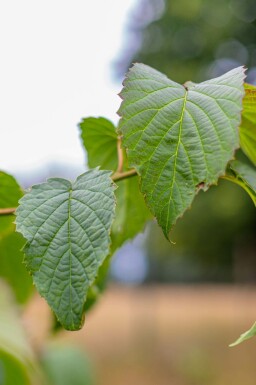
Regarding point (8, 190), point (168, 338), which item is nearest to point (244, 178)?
point (8, 190)

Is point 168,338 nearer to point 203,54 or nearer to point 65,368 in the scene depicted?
point 203,54

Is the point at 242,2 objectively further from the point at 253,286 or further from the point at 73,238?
the point at 73,238

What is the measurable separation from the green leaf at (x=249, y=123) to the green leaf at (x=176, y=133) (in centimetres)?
4

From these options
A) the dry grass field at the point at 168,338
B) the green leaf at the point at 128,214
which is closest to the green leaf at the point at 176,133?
the green leaf at the point at 128,214

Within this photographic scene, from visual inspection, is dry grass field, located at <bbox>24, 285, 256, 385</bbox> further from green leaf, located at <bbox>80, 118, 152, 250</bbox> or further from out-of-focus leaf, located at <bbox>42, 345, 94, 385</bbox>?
green leaf, located at <bbox>80, 118, 152, 250</bbox>

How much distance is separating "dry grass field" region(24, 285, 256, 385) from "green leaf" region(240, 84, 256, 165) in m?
5.35

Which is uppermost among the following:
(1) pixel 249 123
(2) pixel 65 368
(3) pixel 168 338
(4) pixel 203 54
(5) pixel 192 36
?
(1) pixel 249 123

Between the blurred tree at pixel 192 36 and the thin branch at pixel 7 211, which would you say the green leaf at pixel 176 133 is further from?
the blurred tree at pixel 192 36

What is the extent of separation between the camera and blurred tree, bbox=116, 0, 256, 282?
17141mm

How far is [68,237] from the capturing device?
73 cm

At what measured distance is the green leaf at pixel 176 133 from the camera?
0.73 meters

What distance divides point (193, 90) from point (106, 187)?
169 mm

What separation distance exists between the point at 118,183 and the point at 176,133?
361 millimetres

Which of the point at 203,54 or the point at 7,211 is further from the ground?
the point at 7,211
